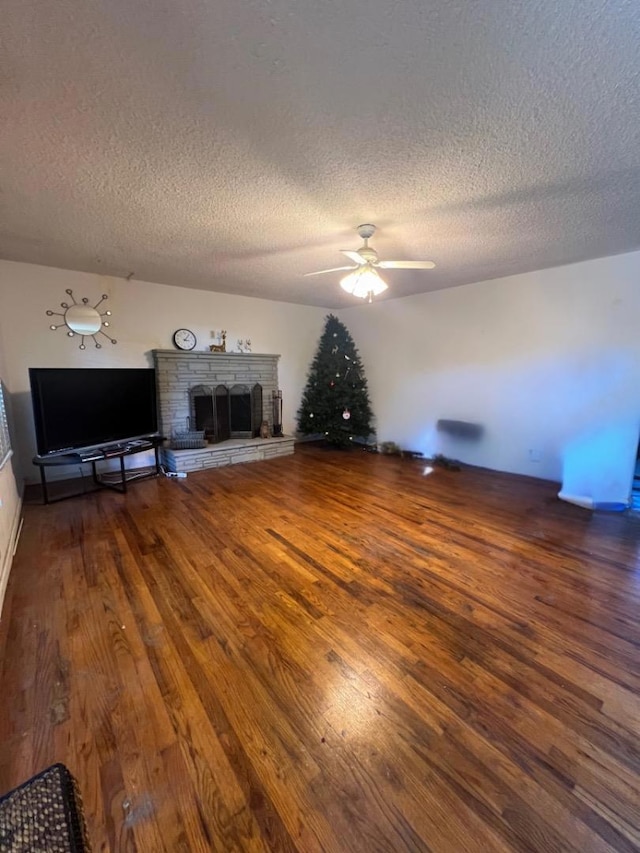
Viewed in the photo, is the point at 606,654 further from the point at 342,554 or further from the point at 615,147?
the point at 615,147

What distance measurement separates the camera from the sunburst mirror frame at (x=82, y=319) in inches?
154

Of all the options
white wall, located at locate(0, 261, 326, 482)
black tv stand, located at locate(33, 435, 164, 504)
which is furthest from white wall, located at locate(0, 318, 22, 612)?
white wall, located at locate(0, 261, 326, 482)

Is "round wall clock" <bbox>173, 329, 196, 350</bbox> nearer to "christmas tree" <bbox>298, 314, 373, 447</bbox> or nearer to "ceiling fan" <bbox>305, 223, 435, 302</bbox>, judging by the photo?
"christmas tree" <bbox>298, 314, 373, 447</bbox>

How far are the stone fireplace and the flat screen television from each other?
44 centimetres

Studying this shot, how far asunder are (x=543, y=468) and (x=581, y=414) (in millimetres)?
768

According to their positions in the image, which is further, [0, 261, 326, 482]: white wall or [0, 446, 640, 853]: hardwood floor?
[0, 261, 326, 482]: white wall

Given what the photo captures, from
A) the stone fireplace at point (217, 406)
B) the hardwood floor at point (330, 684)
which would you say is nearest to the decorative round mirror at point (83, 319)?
the stone fireplace at point (217, 406)

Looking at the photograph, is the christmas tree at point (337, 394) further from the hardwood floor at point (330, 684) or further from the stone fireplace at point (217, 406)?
the hardwood floor at point (330, 684)

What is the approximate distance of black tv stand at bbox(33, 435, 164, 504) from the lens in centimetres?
329

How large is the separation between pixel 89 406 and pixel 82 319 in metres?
1.19

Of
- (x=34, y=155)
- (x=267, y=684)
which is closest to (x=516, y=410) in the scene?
(x=267, y=684)

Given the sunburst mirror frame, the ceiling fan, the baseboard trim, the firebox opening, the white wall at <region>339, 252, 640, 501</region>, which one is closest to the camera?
the baseboard trim

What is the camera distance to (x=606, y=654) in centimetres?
164

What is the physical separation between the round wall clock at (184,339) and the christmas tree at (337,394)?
2.05 metres
